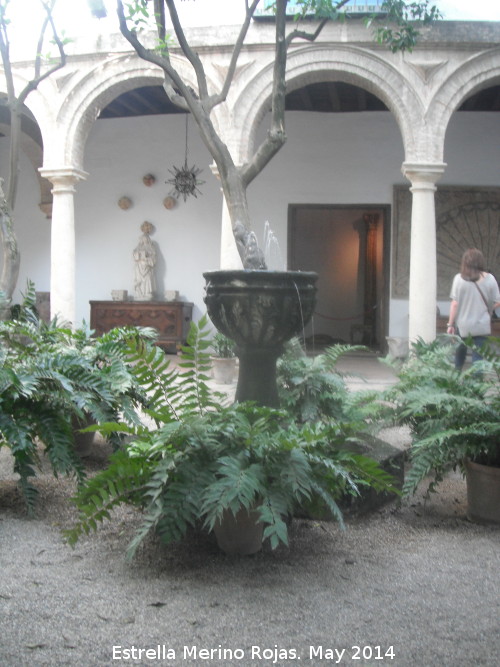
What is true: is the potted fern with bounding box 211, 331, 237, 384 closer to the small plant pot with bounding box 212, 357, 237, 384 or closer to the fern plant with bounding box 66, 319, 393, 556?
the small plant pot with bounding box 212, 357, 237, 384

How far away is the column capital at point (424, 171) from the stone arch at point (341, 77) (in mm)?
215

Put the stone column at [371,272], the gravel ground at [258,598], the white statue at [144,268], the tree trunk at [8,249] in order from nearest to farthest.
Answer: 1. the gravel ground at [258,598]
2. the tree trunk at [8,249]
3. the white statue at [144,268]
4. the stone column at [371,272]

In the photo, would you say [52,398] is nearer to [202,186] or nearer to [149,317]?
[149,317]

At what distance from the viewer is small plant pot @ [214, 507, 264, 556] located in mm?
2551

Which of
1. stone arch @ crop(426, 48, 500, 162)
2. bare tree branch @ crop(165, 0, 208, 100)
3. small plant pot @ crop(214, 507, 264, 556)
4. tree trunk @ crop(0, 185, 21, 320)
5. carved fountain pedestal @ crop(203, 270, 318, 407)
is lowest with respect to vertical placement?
small plant pot @ crop(214, 507, 264, 556)

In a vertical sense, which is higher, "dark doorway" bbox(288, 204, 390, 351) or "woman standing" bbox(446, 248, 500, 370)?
"dark doorway" bbox(288, 204, 390, 351)

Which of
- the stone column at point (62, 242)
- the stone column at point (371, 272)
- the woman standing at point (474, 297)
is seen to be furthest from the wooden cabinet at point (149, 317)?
the woman standing at point (474, 297)

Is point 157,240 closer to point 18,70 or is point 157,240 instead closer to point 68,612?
point 18,70

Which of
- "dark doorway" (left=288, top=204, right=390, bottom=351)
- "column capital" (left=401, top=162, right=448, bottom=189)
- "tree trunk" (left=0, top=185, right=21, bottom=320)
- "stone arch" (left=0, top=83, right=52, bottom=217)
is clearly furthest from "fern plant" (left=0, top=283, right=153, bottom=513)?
"dark doorway" (left=288, top=204, right=390, bottom=351)

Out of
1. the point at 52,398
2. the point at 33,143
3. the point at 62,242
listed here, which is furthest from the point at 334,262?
the point at 52,398

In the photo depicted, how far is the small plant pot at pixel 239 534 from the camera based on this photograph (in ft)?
8.37

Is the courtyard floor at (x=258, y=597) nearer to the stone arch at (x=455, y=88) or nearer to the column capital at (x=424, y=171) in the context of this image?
the column capital at (x=424, y=171)

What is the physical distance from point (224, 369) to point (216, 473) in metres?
5.25

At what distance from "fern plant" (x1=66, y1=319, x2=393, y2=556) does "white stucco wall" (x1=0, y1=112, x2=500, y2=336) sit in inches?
311
